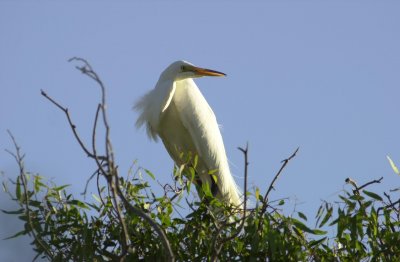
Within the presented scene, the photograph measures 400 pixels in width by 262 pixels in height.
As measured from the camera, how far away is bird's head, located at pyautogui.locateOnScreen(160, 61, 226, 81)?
171 inches

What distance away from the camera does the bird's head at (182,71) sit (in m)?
4.34

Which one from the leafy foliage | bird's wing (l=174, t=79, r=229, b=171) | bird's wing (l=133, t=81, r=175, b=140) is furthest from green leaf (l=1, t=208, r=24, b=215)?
bird's wing (l=174, t=79, r=229, b=171)

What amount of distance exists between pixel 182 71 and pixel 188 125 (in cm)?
30

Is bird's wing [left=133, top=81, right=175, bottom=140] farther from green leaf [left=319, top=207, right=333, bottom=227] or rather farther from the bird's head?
green leaf [left=319, top=207, right=333, bottom=227]

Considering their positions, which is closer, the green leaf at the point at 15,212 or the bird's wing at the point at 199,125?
the green leaf at the point at 15,212

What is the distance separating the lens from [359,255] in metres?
2.81

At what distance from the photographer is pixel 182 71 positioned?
4.35 metres

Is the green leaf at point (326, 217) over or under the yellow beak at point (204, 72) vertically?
under

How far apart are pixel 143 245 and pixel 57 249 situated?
0.30 m

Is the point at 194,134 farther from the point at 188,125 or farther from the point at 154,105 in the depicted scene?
the point at 154,105

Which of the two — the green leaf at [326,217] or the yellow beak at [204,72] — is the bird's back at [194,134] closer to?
the yellow beak at [204,72]

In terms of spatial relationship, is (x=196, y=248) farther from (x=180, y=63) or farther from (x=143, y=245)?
(x=180, y=63)

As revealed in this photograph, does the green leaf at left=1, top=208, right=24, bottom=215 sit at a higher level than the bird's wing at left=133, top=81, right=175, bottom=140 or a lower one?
lower

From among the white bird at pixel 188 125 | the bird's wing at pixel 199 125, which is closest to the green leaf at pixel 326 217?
the white bird at pixel 188 125
